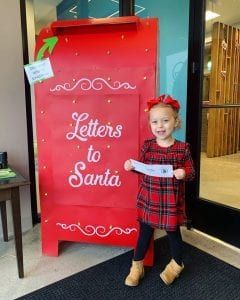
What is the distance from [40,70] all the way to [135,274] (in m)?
1.29

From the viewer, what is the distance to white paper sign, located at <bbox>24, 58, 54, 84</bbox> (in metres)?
1.65

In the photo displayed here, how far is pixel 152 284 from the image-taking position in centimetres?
155

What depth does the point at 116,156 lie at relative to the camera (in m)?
1.68

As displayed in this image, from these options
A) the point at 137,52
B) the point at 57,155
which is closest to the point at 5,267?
the point at 57,155

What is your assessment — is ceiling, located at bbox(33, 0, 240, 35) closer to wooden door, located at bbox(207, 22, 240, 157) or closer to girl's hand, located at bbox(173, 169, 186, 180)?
wooden door, located at bbox(207, 22, 240, 157)

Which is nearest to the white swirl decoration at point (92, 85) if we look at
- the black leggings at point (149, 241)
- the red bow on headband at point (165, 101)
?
the red bow on headband at point (165, 101)

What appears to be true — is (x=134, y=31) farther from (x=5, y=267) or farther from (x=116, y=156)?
(x=5, y=267)

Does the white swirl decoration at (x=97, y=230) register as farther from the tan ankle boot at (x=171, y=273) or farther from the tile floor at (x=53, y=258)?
the tan ankle boot at (x=171, y=273)

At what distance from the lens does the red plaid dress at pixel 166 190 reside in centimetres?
145

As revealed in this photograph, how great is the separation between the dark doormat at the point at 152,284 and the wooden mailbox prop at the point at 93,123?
0.20 m

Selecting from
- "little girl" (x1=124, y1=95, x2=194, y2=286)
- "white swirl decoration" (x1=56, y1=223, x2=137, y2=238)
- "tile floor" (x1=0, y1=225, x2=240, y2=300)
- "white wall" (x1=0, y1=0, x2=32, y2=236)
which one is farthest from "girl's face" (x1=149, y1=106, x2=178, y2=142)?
"white wall" (x1=0, y1=0, x2=32, y2=236)

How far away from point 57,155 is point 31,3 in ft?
4.27

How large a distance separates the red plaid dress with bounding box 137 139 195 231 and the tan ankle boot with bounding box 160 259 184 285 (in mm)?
261

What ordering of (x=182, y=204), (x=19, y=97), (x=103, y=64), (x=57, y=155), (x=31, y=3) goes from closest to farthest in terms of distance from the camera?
(x=182, y=204) → (x=103, y=64) → (x=57, y=155) → (x=19, y=97) → (x=31, y=3)
